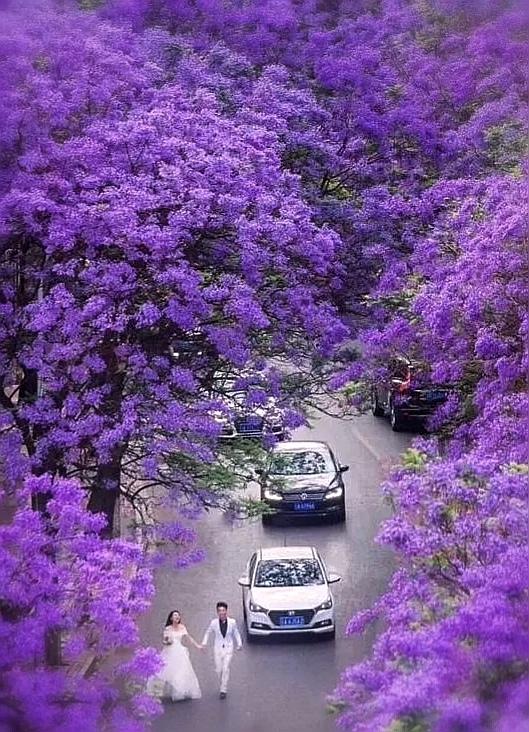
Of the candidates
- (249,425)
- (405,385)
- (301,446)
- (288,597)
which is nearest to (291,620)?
(288,597)

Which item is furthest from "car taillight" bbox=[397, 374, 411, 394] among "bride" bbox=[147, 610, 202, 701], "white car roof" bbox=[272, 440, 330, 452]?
"bride" bbox=[147, 610, 202, 701]

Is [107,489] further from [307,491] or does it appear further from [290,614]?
[307,491]

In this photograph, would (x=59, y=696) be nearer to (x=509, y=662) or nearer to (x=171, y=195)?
(x=509, y=662)

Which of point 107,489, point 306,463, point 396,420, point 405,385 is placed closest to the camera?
point 107,489

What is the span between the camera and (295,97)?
12195mm

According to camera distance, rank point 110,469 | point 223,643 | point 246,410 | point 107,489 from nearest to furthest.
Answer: point 223,643 → point 110,469 → point 107,489 → point 246,410

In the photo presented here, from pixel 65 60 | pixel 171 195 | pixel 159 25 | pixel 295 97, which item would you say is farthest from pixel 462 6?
pixel 171 195

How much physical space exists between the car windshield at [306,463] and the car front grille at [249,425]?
→ 6.41 feet

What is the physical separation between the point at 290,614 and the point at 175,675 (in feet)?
5.09

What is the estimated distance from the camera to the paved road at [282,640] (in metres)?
8.02

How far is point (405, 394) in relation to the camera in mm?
Answer: 10906

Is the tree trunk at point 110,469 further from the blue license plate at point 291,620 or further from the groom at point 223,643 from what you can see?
the blue license plate at point 291,620

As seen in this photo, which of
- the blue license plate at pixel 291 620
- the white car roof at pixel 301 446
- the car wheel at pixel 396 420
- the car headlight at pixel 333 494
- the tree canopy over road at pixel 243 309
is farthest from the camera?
the car wheel at pixel 396 420

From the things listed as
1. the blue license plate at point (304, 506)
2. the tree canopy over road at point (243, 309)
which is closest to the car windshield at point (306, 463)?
the blue license plate at point (304, 506)
